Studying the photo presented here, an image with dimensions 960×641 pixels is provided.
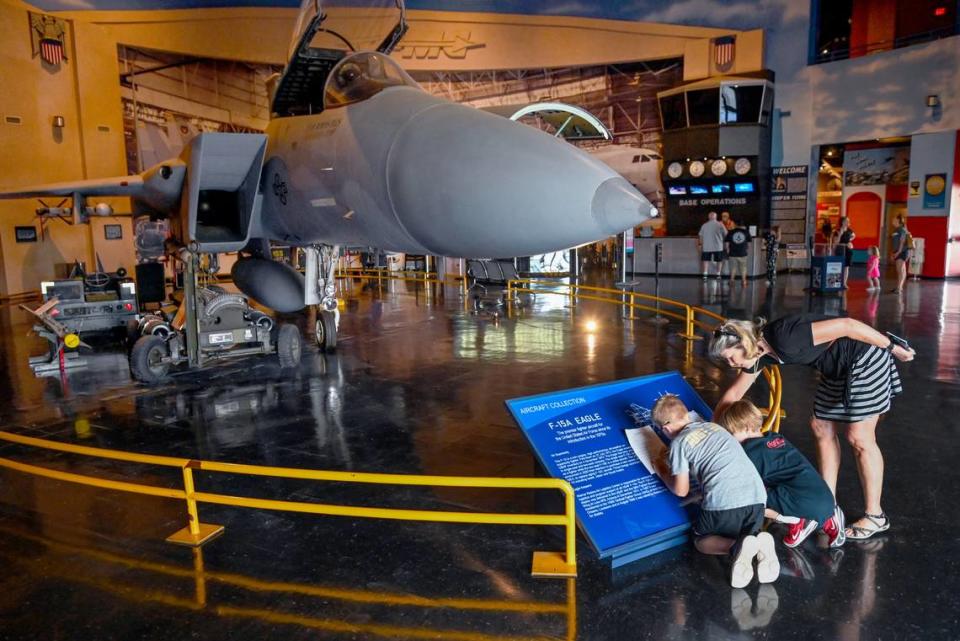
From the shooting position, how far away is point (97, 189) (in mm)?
10273

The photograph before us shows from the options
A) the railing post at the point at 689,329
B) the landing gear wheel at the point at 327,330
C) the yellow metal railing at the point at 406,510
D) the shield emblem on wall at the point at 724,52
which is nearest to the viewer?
the yellow metal railing at the point at 406,510

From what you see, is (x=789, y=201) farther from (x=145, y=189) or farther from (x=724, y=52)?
(x=145, y=189)

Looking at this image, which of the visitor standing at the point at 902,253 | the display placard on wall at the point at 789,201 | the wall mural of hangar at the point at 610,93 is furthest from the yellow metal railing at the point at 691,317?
the wall mural of hangar at the point at 610,93

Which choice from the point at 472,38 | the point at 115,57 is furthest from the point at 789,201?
the point at 115,57

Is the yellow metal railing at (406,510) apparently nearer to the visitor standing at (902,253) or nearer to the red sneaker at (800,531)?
the red sneaker at (800,531)

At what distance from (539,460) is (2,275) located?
2080cm

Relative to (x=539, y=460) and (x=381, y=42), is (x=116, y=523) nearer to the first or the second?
(x=539, y=460)

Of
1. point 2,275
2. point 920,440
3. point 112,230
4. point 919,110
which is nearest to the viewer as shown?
point 920,440

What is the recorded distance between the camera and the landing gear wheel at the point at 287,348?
8.94 metres

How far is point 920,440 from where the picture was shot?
5.37 meters

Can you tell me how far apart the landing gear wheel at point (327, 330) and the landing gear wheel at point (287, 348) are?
74 centimetres

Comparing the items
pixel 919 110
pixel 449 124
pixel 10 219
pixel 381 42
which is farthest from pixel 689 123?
Answer: pixel 10 219

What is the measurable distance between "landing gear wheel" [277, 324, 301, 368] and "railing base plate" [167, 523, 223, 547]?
494 cm

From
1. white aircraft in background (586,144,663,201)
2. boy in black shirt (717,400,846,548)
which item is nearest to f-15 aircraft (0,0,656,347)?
boy in black shirt (717,400,846,548)
